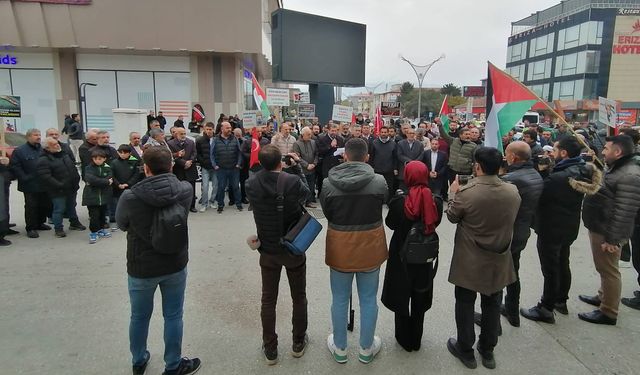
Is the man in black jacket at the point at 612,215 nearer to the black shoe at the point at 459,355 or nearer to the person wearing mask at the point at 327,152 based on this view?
the black shoe at the point at 459,355

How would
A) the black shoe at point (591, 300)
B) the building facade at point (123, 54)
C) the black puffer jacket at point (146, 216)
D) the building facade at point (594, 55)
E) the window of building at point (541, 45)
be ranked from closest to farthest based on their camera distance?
1. the black puffer jacket at point (146, 216)
2. the black shoe at point (591, 300)
3. the building facade at point (123, 54)
4. the building facade at point (594, 55)
5. the window of building at point (541, 45)

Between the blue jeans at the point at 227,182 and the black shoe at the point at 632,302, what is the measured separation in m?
A: 7.02

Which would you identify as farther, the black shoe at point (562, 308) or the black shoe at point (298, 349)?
the black shoe at point (562, 308)

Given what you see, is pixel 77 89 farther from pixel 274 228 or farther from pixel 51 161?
pixel 274 228

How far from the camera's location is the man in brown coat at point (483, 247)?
3346mm

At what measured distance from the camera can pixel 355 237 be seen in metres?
3.43

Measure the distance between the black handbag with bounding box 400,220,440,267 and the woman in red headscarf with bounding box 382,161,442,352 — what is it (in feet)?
0.17

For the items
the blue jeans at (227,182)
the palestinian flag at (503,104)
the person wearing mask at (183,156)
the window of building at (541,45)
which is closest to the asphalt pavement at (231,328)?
the palestinian flag at (503,104)

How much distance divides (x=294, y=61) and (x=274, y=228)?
17.6 m

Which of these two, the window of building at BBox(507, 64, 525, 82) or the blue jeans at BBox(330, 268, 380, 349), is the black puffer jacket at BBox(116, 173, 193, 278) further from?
the window of building at BBox(507, 64, 525, 82)

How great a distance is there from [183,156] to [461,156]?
5.73 metres

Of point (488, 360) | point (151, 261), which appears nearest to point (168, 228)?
point (151, 261)

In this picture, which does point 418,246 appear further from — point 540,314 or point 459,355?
point 540,314

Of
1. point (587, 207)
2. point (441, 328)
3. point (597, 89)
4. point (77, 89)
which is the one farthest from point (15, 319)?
point (597, 89)
